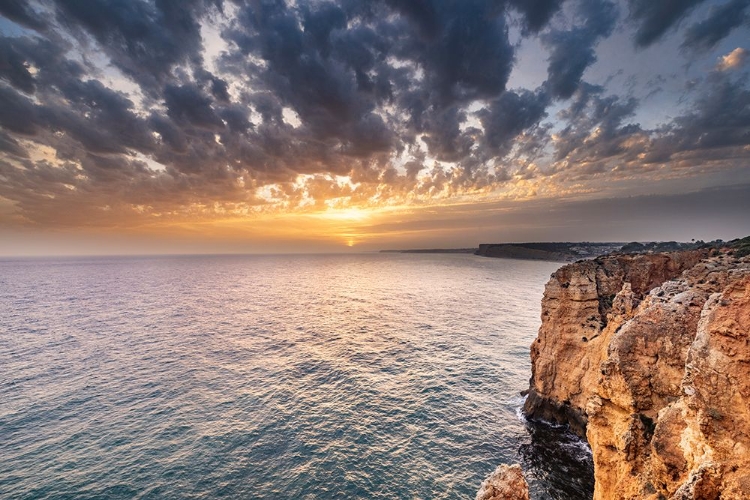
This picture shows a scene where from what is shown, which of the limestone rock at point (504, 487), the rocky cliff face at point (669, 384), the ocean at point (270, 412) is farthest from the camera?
the ocean at point (270, 412)

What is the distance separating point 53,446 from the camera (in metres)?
31.1

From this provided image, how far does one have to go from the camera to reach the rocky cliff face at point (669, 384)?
10.7m

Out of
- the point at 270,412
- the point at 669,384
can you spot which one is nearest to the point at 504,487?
the point at 669,384

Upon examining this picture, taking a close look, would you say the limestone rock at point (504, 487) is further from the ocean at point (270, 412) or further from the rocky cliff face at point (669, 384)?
the ocean at point (270, 412)

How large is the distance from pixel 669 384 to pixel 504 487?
13.1 meters

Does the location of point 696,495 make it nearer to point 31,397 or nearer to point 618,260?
point 618,260

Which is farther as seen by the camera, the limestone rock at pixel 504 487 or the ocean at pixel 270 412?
the ocean at pixel 270 412

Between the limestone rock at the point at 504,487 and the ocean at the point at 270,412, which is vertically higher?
the limestone rock at the point at 504,487

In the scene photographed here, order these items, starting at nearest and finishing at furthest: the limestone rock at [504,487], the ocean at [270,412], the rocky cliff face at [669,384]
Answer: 1. the limestone rock at [504,487]
2. the rocky cliff face at [669,384]
3. the ocean at [270,412]

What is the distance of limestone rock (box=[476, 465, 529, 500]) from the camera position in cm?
1038

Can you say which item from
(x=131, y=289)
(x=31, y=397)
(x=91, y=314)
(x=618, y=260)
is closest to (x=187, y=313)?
(x=91, y=314)

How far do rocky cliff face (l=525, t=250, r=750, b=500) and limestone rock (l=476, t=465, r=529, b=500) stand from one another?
17.4ft

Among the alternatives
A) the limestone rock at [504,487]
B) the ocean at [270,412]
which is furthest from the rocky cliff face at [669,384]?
the ocean at [270,412]

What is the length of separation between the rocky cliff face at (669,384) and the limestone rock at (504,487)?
5.31 metres
